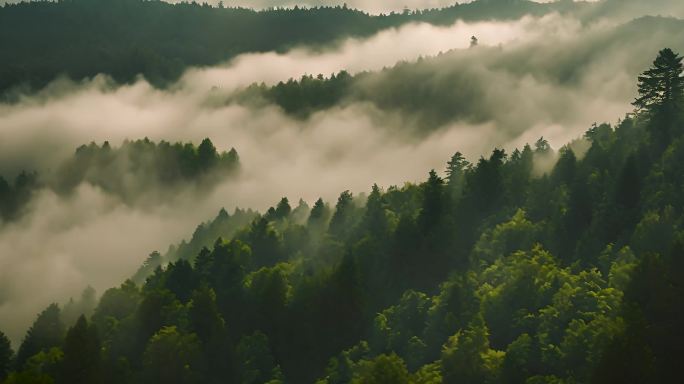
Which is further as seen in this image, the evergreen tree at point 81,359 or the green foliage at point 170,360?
the green foliage at point 170,360

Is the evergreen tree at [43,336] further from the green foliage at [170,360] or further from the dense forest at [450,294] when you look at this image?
the green foliage at [170,360]

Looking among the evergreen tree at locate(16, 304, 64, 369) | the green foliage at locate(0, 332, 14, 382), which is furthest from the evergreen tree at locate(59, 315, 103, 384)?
the green foliage at locate(0, 332, 14, 382)

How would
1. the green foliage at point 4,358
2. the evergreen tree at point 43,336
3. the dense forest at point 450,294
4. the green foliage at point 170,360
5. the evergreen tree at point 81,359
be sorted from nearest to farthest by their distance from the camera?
the dense forest at point 450,294 < the evergreen tree at point 81,359 < the green foliage at point 170,360 < the green foliage at point 4,358 < the evergreen tree at point 43,336

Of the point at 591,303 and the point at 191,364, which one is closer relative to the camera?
the point at 591,303

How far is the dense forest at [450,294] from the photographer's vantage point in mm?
73312

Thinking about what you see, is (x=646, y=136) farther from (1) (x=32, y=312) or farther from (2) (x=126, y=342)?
(1) (x=32, y=312)

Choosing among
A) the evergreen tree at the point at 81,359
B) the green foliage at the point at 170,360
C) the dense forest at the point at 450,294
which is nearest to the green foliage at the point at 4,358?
the dense forest at the point at 450,294

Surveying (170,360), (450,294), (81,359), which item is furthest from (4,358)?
(450,294)

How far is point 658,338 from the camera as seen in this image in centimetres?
6844

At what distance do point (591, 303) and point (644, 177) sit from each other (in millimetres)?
27130

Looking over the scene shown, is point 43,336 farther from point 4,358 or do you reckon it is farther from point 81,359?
point 81,359

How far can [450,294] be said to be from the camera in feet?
296

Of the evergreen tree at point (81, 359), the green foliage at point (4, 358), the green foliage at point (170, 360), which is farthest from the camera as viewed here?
the green foliage at point (4, 358)

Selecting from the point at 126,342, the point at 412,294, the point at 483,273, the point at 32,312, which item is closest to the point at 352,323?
the point at 412,294
